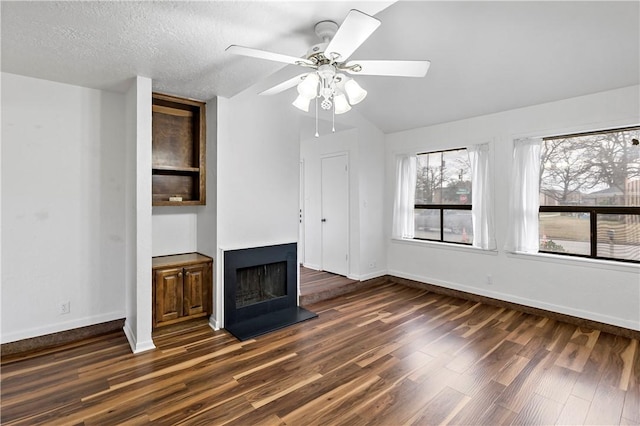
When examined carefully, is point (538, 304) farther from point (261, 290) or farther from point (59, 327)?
point (59, 327)

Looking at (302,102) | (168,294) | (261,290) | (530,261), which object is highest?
(302,102)

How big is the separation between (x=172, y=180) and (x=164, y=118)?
2.21 feet

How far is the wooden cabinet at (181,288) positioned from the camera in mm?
3143

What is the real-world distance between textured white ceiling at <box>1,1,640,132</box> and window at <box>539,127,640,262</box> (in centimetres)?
60

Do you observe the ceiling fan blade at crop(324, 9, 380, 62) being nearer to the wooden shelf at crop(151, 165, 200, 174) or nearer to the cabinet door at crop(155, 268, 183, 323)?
the wooden shelf at crop(151, 165, 200, 174)

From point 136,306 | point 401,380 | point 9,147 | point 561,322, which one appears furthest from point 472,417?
point 9,147

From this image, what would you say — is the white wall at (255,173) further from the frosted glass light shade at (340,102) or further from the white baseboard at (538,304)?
the white baseboard at (538,304)

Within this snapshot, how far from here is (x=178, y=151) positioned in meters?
3.55

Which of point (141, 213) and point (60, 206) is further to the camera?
point (60, 206)

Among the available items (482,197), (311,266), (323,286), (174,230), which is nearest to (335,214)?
(311,266)

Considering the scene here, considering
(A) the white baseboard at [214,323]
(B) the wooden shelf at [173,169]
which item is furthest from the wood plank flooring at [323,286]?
(B) the wooden shelf at [173,169]

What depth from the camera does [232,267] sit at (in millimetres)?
3463

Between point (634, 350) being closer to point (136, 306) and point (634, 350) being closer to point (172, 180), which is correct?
point (136, 306)

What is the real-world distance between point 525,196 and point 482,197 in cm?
51
